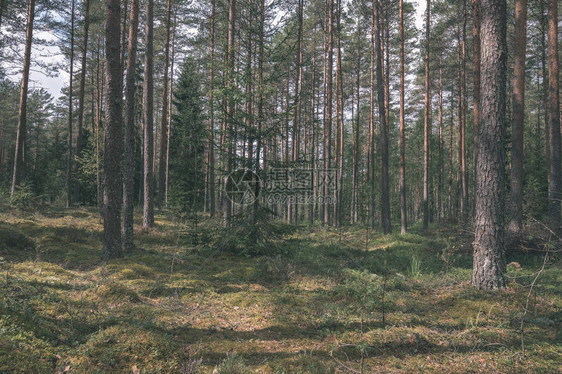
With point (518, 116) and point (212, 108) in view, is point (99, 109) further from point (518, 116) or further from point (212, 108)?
point (518, 116)

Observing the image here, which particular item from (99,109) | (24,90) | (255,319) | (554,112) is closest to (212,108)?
(255,319)

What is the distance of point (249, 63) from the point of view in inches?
340

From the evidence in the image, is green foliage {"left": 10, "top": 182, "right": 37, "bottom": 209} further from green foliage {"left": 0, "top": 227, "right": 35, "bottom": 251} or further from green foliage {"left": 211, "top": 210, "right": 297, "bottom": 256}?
green foliage {"left": 211, "top": 210, "right": 297, "bottom": 256}

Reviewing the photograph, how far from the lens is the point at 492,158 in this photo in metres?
5.46

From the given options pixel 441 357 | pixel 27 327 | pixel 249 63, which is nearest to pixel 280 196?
pixel 249 63

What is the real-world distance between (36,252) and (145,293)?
4.97 meters

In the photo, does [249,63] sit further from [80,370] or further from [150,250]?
[80,370]

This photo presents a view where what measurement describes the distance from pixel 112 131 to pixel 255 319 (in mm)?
6024

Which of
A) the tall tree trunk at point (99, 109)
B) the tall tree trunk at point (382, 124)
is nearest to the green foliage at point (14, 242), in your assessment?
the tall tree trunk at point (99, 109)

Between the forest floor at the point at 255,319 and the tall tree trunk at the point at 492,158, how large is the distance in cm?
45

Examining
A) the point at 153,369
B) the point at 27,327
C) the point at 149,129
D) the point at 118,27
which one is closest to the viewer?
the point at 153,369

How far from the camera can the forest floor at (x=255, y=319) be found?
9.64ft

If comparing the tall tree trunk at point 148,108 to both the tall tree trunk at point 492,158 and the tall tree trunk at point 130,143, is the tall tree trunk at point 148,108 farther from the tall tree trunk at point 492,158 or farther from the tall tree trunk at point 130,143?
the tall tree trunk at point 492,158

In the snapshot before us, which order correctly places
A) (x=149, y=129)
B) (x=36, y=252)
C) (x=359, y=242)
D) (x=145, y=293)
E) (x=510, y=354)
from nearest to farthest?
(x=510, y=354), (x=145, y=293), (x=36, y=252), (x=149, y=129), (x=359, y=242)
